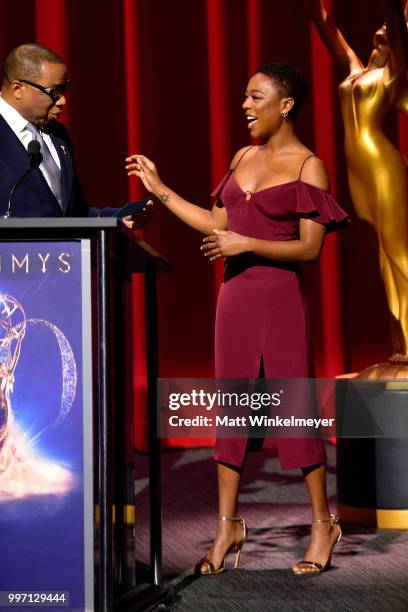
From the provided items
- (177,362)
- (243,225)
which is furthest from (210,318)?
(243,225)

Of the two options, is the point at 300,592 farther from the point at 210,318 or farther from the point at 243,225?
the point at 210,318

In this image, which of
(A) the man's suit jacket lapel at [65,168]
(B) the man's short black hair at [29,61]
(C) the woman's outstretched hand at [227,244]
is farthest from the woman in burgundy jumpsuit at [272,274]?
(B) the man's short black hair at [29,61]

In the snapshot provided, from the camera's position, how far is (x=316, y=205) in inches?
97.5

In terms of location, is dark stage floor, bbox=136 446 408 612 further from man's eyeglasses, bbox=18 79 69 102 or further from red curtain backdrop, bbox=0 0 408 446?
man's eyeglasses, bbox=18 79 69 102

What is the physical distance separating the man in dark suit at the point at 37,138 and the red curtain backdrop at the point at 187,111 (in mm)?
2338

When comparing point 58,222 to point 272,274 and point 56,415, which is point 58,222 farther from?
point 272,274

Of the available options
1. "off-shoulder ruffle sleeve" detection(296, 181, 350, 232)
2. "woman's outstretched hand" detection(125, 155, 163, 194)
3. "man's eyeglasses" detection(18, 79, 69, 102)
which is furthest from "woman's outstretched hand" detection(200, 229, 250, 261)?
"man's eyeglasses" detection(18, 79, 69, 102)

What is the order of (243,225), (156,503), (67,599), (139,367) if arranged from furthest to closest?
(139,367) → (243,225) → (156,503) → (67,599)

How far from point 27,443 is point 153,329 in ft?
1.89

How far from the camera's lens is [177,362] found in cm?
499

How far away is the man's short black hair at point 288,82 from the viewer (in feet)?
8.43

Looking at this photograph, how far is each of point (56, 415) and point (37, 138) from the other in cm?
87

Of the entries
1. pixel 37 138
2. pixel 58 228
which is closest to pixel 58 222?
pixel 58 228

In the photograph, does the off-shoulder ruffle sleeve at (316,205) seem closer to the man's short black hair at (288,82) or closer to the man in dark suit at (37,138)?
the man's short black hair at (288,82)
